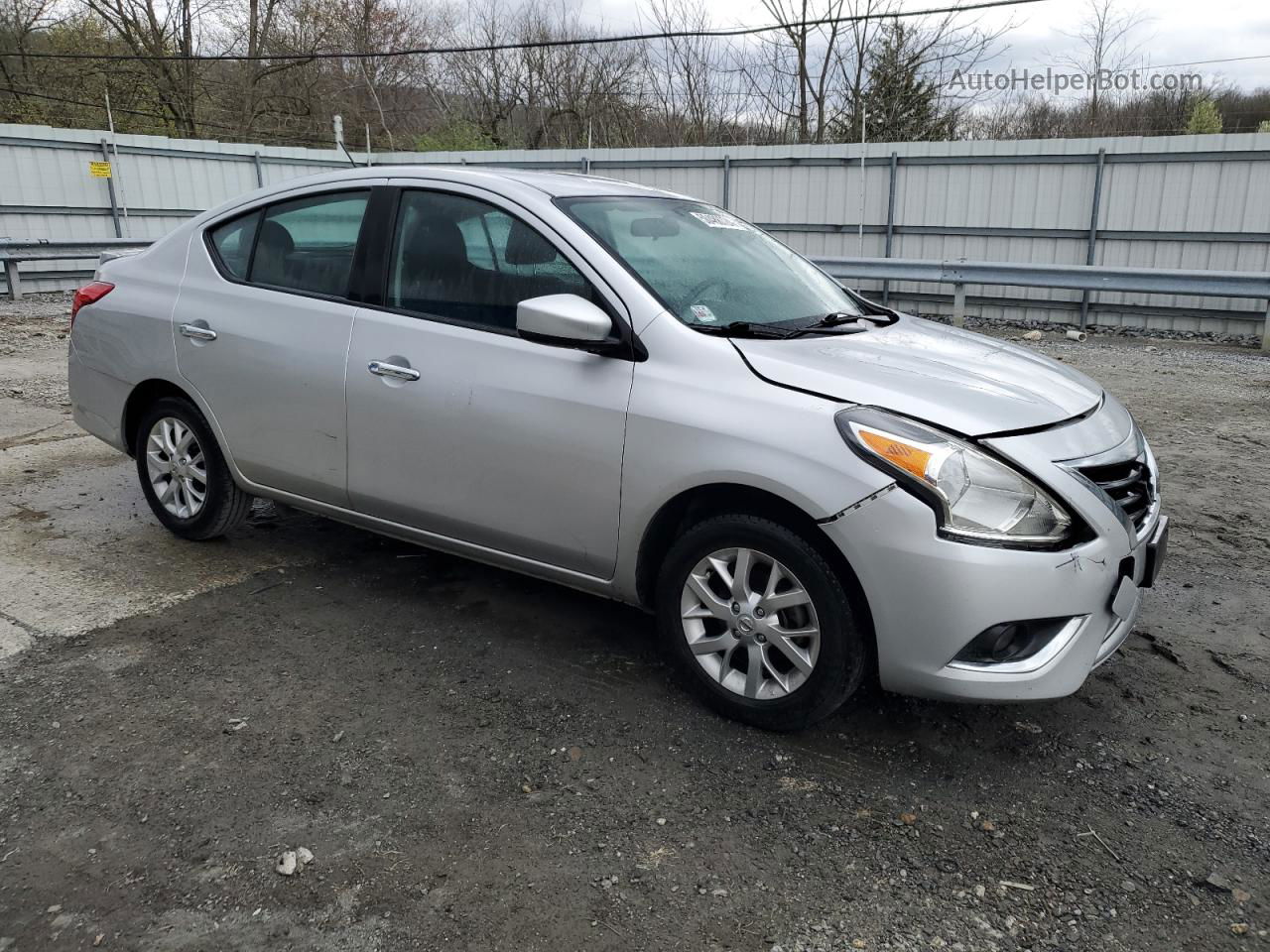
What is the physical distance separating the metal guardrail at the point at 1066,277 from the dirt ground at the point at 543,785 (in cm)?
733

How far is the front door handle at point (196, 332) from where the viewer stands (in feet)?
13.8

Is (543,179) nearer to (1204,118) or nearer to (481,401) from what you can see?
(481,401)

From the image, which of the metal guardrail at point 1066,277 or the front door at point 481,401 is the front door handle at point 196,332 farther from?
the metal guardrail at point 1066,277

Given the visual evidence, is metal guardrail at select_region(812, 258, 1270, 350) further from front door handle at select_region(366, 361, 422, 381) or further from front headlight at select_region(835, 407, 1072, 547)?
front headlight at select_region(835, 407, 1072, 547)

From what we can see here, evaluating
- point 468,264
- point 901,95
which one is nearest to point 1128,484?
point 468,264

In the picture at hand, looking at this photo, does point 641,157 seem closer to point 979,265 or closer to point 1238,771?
point 979,265

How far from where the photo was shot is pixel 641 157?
1608 centimetres

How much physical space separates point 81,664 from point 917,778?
2842 mm

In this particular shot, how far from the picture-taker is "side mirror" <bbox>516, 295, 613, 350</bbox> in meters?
3.12

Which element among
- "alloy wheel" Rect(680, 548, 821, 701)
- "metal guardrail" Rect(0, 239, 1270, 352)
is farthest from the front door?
"metal guardrail" Rect(0, 239, 1270, 352)

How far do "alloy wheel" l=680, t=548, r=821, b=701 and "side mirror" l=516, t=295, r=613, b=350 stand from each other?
797 mm

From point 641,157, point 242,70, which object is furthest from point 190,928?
point 242,70

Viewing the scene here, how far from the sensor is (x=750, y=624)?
2.95 metres

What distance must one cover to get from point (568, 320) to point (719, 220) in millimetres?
1334
